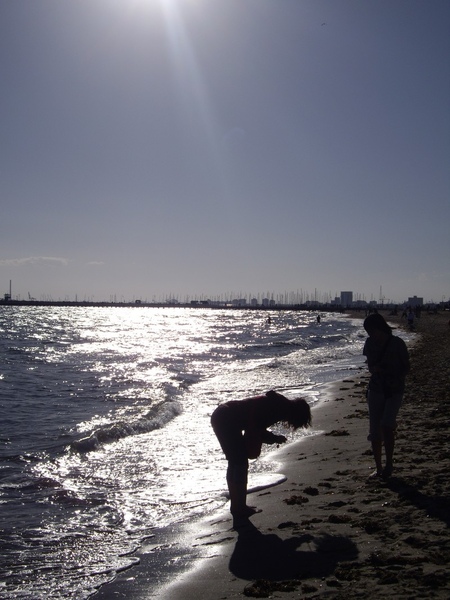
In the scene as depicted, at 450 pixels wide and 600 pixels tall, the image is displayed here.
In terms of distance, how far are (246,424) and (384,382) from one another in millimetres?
1674

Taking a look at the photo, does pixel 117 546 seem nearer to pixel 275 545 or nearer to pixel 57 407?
pixel 275 545

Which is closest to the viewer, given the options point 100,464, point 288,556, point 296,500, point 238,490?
point 288,556

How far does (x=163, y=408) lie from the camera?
14.1 metres

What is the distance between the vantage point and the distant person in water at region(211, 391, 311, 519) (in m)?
5.62

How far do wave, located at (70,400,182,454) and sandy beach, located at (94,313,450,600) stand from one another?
13.1ft

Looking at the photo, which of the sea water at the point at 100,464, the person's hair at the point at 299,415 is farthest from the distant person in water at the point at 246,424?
the sea water at the point at 100,464

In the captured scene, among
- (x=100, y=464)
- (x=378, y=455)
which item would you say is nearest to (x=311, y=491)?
(x=378, y=455)

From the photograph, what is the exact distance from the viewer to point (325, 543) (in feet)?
15.3

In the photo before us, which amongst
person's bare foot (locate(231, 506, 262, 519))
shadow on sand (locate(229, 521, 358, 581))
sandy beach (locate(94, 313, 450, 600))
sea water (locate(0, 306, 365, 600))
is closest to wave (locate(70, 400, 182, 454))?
sea water (locate(0, 306, 365, 600))

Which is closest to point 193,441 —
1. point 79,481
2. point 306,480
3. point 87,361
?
point 79,481

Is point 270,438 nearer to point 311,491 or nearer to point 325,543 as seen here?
point 311,491

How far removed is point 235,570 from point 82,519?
99.7 inches

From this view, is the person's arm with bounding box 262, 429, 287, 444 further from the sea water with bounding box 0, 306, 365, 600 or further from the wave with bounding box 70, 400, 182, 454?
the wave with bounding box 70, 400, 182, 454

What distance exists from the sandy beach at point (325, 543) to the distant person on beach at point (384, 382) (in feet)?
1.29
